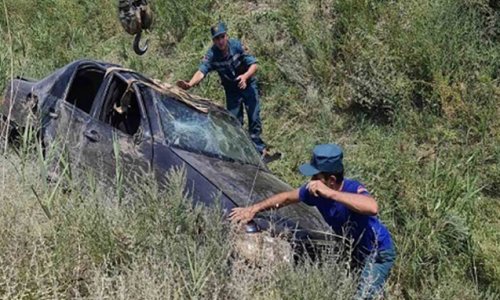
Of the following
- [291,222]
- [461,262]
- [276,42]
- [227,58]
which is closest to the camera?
[291,222]

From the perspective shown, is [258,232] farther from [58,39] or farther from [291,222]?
[58,39]

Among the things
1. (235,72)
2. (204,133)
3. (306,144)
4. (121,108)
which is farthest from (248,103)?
(204,133)

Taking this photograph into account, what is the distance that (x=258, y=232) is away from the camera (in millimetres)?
4410

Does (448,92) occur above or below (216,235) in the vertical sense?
below

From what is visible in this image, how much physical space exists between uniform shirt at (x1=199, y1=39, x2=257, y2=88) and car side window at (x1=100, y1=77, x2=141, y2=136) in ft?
5.70

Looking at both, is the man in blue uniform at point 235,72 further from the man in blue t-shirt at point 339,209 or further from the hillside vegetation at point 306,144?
the man in blue t-shirt at point 339,209

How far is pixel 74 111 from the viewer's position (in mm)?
6285

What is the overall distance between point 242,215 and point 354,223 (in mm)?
722

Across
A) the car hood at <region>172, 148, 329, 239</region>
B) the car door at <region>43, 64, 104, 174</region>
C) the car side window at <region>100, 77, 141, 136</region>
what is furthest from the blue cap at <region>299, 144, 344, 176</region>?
the car side window at <region>100, 77, 141, 136</region>

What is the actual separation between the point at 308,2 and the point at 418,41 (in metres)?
2.40

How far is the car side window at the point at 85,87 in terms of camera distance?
6.72 m

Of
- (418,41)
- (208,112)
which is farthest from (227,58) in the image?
(418,41)

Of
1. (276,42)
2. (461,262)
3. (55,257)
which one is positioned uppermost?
(55,257)

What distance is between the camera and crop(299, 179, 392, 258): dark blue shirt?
4477 mm
